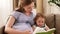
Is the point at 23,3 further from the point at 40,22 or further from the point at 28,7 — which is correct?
the point at 40,22

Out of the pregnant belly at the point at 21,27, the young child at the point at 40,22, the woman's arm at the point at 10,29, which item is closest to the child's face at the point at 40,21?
the young child at the point at 40,22

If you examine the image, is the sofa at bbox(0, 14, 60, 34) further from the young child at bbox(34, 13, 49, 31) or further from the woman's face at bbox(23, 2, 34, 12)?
the woman's face at bbox(23, 2, 34, 12)

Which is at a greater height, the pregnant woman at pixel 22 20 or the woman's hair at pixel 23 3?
the woman's hair at pixel 23 3

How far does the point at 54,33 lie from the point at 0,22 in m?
1.82

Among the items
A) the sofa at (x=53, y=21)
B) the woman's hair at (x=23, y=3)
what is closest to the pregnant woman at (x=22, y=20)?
the woman's hair at (x=23, y=3)

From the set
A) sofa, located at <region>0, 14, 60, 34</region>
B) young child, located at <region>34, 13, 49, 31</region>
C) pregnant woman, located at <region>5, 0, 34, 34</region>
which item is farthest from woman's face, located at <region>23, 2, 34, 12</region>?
sofa, located at <region>0, 14, 60, 34</region>

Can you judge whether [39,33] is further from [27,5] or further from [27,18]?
[27,5]

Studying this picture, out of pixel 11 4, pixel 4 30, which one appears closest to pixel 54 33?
pixel 4 30

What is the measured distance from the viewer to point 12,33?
1.72m

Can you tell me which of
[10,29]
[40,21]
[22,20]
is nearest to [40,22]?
[40,21]

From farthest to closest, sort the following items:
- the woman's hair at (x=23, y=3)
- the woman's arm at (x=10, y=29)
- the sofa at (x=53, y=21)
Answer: the sofa at (x=53, y=21) < the woman's hair at (x=23, y=3) < the woman's arm at (x=10, y=29)

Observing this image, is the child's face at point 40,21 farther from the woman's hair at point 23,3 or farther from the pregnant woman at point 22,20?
the woman's hair at point 23,3

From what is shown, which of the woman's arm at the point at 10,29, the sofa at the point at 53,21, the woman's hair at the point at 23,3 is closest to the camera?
the woman's arm at the point at 10,29

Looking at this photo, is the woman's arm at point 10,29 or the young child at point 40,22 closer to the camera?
the woman's arm at point 10,29
